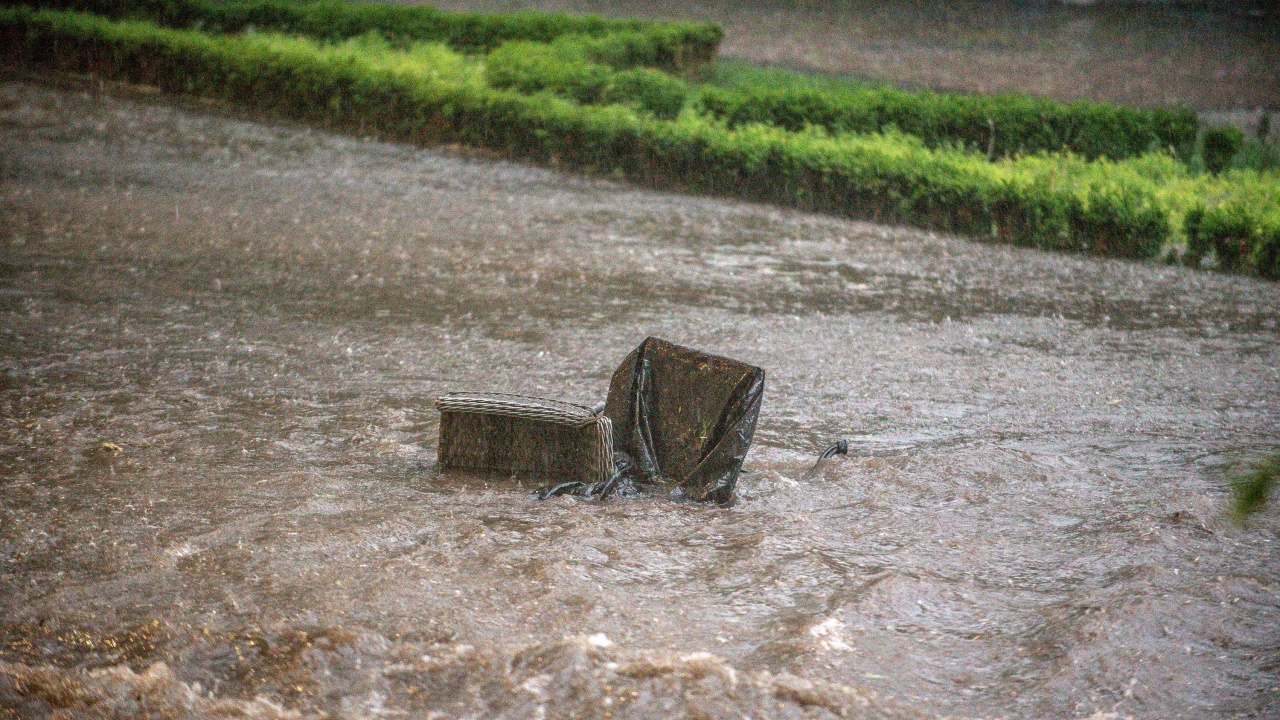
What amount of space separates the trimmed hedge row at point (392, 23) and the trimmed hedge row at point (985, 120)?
18.2ft

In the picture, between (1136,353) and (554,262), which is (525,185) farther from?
(1136,353)

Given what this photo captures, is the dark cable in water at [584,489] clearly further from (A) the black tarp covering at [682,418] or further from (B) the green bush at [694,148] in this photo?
(B) the green bush at [694,148]

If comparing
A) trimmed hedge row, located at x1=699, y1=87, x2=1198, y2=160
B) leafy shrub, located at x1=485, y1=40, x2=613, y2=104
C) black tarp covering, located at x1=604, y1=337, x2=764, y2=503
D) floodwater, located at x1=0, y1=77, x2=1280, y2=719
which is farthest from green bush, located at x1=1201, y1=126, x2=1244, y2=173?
black tarp covering, located at x1=604, y1=337, x2=764, y2=503

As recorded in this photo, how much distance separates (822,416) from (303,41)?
47.8ft

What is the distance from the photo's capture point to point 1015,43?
71.4ft

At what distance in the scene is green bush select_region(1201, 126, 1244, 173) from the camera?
13219 mm

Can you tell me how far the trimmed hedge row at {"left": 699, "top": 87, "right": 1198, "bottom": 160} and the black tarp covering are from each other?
8.79 m

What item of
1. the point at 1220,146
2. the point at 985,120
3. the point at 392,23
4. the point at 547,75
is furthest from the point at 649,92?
the point at 392,23

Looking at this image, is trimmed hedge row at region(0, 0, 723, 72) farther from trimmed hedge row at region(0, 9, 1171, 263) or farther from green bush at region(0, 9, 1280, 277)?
trimmed hedge row at region(0, 9, 1171, 263)

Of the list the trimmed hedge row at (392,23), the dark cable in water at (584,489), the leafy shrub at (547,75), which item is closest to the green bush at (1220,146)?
the leafy shrub at (547,75)

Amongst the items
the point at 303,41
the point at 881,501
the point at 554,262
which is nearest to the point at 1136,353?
the point at 881,501

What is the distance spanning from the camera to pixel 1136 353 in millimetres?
7809

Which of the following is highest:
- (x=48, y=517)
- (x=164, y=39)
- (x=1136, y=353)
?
(x=164, y=39)

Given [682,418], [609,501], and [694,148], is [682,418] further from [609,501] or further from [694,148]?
[694,148]
